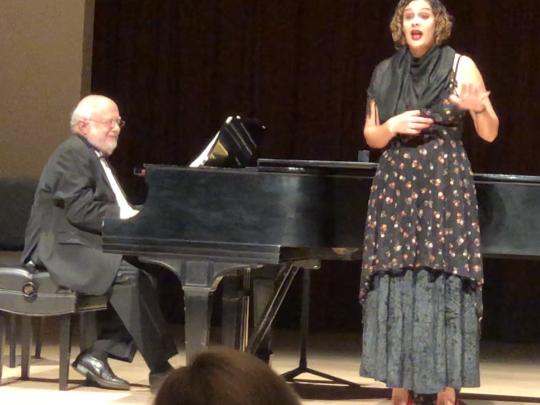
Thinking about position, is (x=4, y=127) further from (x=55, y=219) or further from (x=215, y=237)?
(x=215, y=237)

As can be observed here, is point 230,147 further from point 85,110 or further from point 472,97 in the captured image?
point 472,97

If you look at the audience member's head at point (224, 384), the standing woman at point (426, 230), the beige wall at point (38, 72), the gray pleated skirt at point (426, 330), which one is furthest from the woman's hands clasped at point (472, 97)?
the beige wall at point (38, 72)

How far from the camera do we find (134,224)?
4121 millimetres

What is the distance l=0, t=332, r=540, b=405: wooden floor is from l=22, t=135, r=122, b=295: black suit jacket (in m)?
0.47

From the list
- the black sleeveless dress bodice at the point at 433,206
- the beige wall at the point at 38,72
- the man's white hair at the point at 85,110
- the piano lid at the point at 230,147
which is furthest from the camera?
the beige wall at the point at 38,72

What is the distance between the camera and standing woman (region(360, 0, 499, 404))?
12.4 ft

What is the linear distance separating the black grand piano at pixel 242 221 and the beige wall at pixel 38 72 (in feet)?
9.65

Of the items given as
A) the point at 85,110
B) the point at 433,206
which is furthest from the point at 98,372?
the point at 433,206

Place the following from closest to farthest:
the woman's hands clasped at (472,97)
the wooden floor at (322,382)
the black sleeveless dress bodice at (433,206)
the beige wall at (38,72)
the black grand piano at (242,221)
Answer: the woman's hands clasped at (472,97) < the black sleeveless dress bodice at (433,206) < the black grand piano at (242,221) < the wooden floor at (322,382) < the beige wall at (38,72)

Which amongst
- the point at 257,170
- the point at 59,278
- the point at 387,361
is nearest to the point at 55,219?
the point at 59,278

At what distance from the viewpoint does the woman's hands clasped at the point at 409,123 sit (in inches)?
145

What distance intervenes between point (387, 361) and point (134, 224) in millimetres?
1051

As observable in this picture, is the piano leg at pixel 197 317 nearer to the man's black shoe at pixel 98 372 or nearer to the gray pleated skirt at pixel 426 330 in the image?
the gray pleated skirt at pixel 426 330

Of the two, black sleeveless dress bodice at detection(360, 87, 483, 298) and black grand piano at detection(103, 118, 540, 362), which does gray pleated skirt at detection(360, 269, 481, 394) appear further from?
black grand piano at detection(103, 118, 540, 362)
